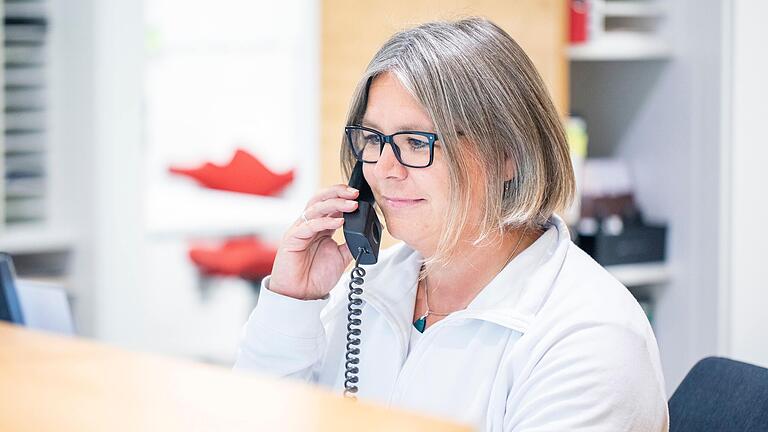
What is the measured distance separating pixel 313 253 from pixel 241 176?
1750 millimetres

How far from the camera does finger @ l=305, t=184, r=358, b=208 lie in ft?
5.27

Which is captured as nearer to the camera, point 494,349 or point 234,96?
point 494,349

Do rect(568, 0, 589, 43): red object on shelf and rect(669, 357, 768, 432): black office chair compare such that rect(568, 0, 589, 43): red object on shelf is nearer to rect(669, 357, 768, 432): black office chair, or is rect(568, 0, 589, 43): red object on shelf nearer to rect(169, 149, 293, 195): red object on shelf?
rect(169, 149, 293, 195): red object on shelf

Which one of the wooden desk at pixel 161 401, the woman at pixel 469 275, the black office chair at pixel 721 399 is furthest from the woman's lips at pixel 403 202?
the wooden desk at pixel 161 401

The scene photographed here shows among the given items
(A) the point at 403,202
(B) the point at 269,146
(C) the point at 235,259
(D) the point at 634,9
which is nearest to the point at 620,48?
(D) the point at 634,9

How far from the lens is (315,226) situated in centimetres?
161

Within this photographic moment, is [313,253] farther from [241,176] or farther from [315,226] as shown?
[241,176]

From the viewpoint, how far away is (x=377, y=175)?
59.4 inches

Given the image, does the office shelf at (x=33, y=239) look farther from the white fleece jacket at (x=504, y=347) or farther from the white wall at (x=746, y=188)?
the white wall at (x=746, y=188)

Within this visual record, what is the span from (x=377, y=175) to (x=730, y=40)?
191cm

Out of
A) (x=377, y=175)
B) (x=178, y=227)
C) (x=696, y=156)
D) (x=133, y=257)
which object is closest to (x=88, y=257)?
(x=133, y=257)

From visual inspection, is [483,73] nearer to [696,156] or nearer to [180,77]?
[696,156]

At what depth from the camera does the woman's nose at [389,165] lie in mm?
1477

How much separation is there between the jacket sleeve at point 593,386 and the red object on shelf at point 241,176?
2125 millimetres
